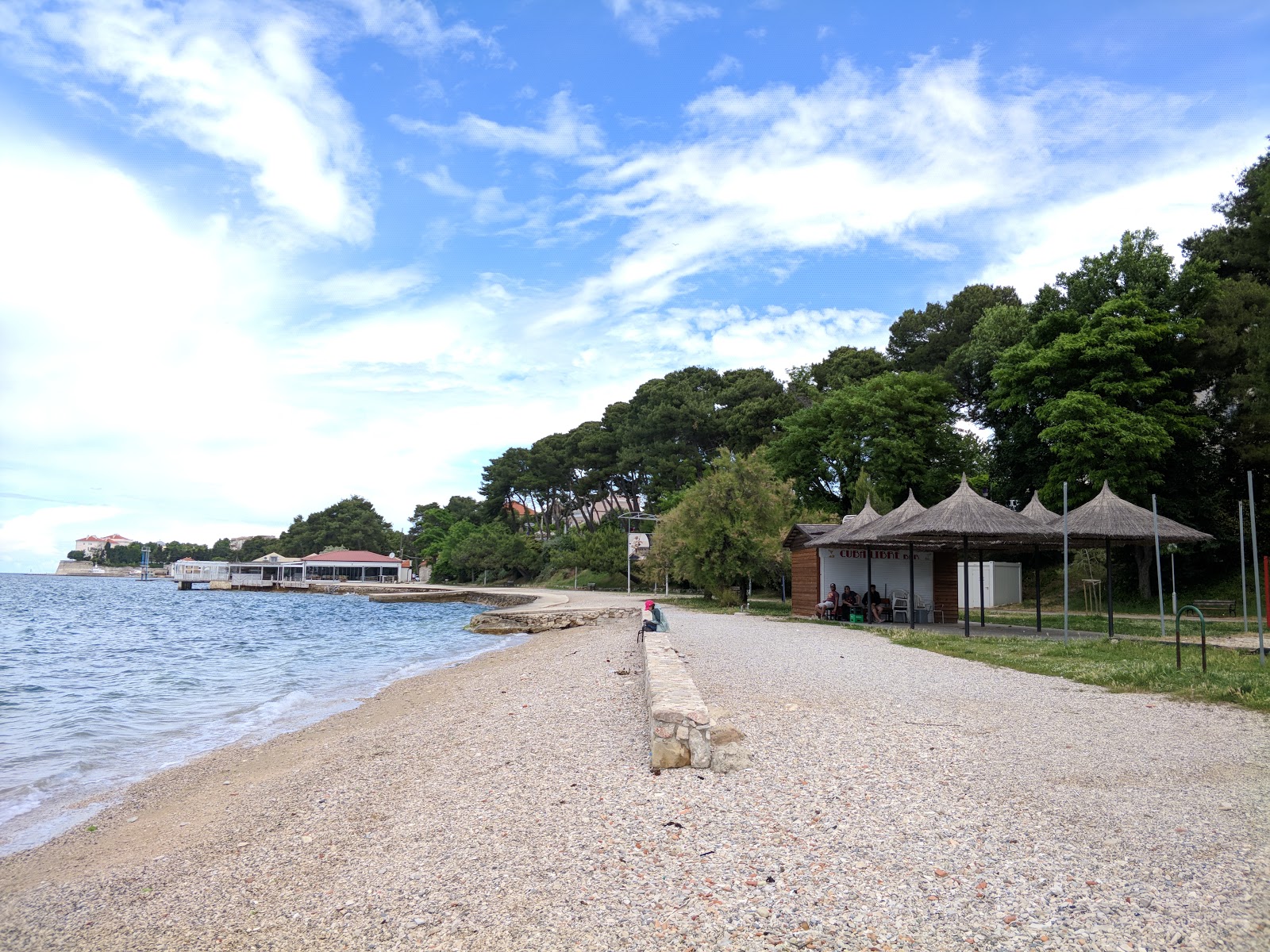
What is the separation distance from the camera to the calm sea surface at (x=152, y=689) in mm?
8734

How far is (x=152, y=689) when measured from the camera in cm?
1564

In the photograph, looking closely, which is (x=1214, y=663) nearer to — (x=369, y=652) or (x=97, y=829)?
(x=97, y=829)

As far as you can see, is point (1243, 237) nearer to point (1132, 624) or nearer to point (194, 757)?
point (1132, 624)

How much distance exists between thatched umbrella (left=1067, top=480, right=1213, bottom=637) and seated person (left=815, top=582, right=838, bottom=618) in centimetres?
678

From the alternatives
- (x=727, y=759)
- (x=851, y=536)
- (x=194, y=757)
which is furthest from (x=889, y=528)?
(x=194, y=757)

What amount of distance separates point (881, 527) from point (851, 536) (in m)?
0.80

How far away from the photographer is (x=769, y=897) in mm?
3820

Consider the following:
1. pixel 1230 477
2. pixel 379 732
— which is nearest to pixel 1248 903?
pixel 379 732

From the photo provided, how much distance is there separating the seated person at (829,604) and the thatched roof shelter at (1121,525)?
22.3 ft

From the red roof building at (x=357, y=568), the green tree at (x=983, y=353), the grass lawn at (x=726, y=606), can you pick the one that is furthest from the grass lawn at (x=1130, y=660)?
the red roof building at (x=357, y=568)

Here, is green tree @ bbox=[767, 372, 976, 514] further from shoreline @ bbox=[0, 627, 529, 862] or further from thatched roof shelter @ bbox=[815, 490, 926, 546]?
shoreline @ bbox=[0, 627, 529, 862]

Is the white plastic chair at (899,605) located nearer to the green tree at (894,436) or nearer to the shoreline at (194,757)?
the shoreline at (194,757)

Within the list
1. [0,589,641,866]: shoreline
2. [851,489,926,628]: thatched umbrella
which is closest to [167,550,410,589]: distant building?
[0,589,641,866]: shoreline

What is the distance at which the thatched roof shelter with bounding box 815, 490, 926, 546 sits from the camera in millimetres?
19000
